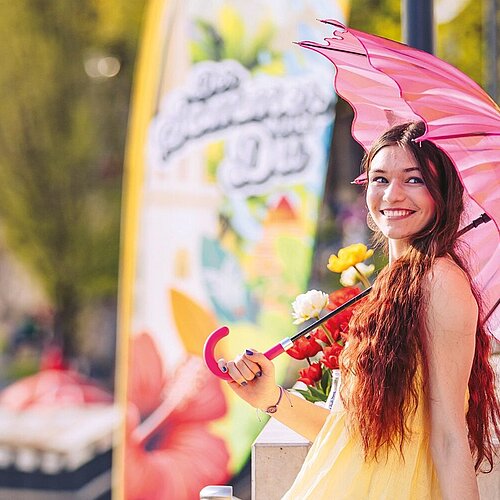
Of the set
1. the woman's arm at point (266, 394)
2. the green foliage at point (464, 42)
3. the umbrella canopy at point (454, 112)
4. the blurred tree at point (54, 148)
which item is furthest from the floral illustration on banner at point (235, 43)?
the blurred tree at point (54, 148)

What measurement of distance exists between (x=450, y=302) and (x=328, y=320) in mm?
865

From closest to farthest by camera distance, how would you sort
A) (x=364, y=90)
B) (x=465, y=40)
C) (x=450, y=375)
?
(x=450, y=375)
(x=364, y=90)
(x=465, y=40)

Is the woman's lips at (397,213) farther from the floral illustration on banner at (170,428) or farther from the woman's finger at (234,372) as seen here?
the floral illustration on banner at (170,428)

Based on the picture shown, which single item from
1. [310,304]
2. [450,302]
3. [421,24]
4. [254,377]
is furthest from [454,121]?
[421,24]

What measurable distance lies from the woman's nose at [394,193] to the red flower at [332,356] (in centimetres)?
68

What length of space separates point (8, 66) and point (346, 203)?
4541 mm

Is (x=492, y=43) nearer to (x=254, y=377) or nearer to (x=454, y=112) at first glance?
(x=454, y=112)

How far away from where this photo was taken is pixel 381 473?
1.83 meters

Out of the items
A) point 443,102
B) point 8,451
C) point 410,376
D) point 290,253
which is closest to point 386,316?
point 410,376

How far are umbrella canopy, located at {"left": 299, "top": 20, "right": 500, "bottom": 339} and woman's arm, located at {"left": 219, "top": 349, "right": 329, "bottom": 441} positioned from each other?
1.33ft

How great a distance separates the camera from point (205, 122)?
6219 millimetres

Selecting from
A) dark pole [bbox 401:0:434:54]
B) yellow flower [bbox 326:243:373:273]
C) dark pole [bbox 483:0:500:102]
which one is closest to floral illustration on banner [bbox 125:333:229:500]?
dark pole [bbox 483:0:500:102]

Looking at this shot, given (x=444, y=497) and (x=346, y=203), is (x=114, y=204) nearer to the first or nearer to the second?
(x=346, y=203)

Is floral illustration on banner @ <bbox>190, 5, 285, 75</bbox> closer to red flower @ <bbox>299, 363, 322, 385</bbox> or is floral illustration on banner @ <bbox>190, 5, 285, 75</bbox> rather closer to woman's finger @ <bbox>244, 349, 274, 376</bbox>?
red flower @ <bbox>299, 363, 322, 385</bbox>
